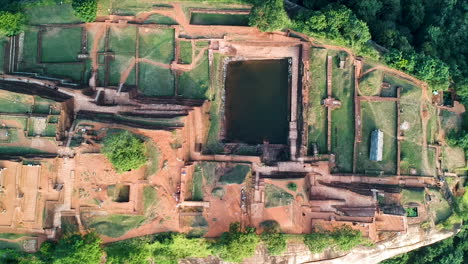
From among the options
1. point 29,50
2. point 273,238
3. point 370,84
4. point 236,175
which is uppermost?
point 29,50

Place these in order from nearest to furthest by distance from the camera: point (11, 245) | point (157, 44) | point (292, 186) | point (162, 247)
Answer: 1. point (11, 245)
2. point (162, 247)
3. point (292, 186)
4. point (157, 44)

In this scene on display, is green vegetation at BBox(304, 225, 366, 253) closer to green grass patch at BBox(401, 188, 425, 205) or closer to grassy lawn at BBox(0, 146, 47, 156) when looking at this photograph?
green grass patch at BBox(401, 188, 425, 205)

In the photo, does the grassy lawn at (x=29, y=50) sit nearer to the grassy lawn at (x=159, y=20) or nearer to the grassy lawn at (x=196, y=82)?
the grassy lawn at (x=159, y=20)

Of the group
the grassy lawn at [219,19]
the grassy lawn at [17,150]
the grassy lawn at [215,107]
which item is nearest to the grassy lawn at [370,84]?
the grassy lawn at [219,19]

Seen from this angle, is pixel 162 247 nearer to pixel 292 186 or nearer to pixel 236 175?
pixel 236 175

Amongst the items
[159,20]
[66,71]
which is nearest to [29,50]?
[66,71]
